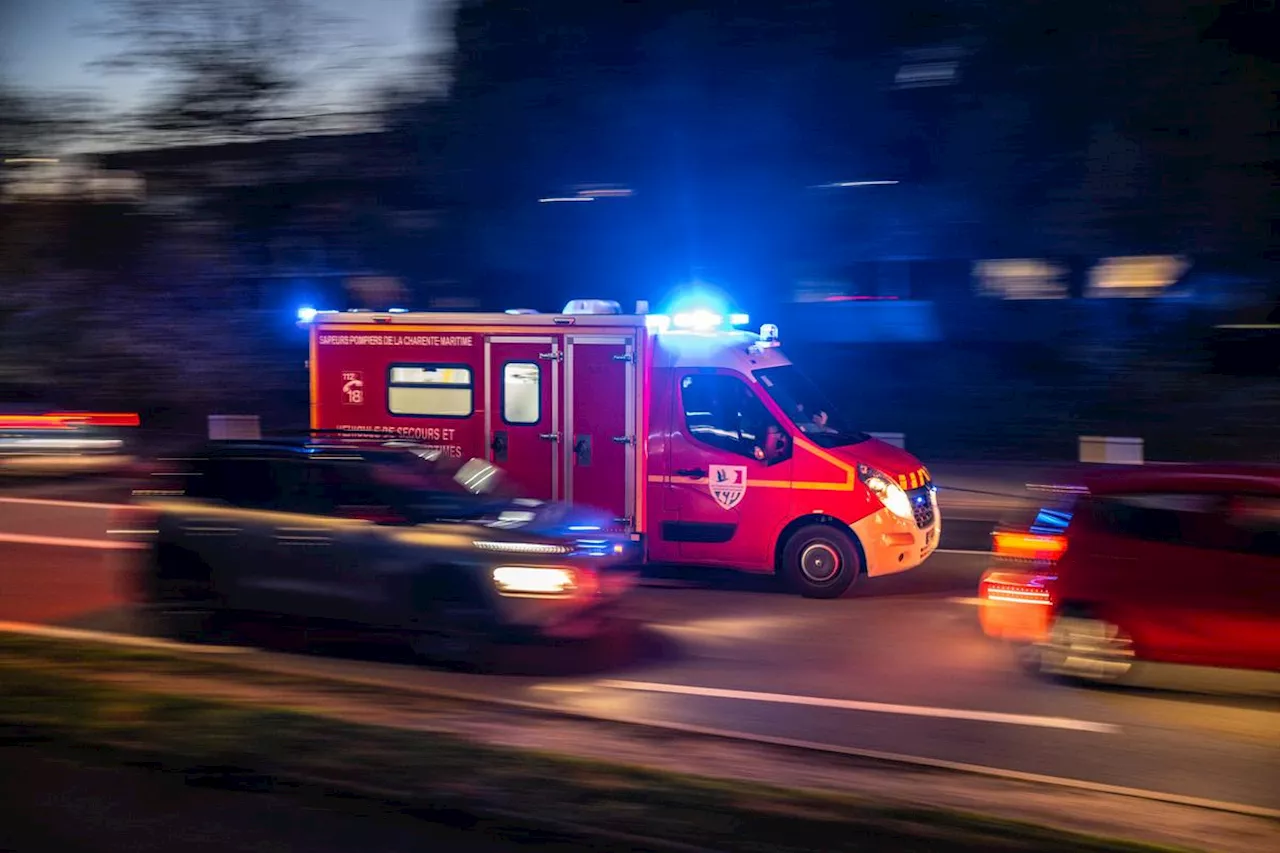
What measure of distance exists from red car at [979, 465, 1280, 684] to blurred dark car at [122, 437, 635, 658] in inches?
108

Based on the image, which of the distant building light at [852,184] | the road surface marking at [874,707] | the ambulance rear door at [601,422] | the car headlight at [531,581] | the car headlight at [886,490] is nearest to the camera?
the road surface marking at [874,707]

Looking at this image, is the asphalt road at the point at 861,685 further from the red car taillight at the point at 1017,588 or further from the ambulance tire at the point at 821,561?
the red car taillight at the point at 1017,588

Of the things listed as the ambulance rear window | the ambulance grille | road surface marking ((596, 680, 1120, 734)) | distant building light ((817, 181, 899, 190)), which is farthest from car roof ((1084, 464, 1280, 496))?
distant building light ((817, 181, 899, 190))

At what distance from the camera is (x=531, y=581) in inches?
338

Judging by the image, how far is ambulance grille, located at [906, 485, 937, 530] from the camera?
11250 millimetres

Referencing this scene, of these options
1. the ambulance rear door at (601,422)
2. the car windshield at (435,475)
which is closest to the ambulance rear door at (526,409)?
the ambulance rear door at (601,422)

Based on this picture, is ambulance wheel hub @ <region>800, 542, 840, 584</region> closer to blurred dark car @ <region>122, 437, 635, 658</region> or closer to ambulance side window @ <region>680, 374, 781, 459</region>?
ambulance side window @ <region>680, 374, 781, 459</region>

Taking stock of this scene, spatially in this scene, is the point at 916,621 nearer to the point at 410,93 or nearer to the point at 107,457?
the point at 410,93

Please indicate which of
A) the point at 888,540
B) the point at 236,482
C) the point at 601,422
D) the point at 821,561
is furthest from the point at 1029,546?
the point at 236,482

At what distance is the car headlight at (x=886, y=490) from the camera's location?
36.2 feet

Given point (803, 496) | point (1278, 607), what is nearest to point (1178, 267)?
point (803, 496)

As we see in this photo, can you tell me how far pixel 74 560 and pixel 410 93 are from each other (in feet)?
20.4

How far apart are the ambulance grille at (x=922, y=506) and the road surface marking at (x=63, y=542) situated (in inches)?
308

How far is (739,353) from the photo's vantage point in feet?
38.1
